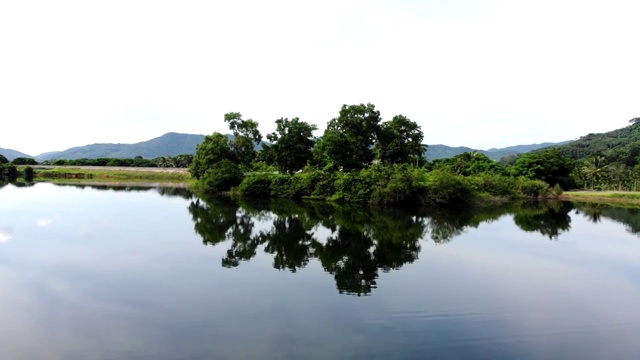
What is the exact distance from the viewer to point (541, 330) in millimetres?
10031

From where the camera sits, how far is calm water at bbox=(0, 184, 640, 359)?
8906 millimetres

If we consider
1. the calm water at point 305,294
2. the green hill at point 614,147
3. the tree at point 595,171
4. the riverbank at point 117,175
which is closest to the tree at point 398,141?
the calm water at point 305,294

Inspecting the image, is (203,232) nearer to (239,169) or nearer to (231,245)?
(231,245)

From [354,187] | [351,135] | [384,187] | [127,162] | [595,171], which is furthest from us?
[127,162]

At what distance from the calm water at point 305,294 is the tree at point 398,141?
2082 cm

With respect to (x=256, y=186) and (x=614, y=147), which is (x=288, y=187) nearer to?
(x=256, y=186)

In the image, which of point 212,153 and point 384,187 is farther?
point 212,153

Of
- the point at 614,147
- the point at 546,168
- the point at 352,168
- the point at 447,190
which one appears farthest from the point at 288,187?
the point at 614,147

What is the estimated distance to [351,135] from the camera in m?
42.9

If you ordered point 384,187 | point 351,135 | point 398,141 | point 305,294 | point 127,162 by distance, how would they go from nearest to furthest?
1. point 305,294
2. point 384,187
3. point 351,135
4. point 398,141
5. point 127,162

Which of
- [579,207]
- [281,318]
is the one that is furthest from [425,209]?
[281,318]

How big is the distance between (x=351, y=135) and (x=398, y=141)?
5584mm

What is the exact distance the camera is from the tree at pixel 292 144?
1810 inches

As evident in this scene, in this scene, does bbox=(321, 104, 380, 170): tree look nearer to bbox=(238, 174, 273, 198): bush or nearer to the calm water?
bbox=(238, 174, 273, 198): bush
